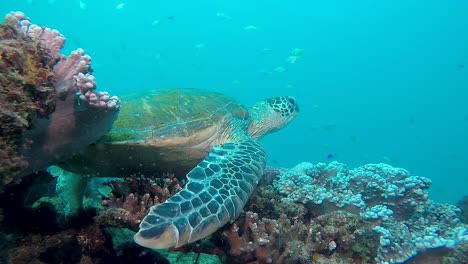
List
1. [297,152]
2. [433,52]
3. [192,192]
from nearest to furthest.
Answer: [192,192] < [297,152] < [433,52]

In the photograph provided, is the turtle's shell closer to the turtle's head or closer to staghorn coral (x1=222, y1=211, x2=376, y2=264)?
the turtle's head

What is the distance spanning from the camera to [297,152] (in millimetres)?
70562

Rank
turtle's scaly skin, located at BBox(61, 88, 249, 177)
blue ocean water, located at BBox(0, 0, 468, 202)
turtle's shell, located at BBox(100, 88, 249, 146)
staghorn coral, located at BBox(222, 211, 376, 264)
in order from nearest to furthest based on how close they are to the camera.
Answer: staghorn coral, located at BBox(222, 211, 376, 264)
turtle's scaly skin, located at BBox(61, 88, 249, 177)
turtle's shell, located at BBox(100, 88, 249, 146)
blue ocean water, located at BBox(0, 0, 468, 202)

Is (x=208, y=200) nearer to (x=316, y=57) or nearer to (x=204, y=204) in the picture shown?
(x=204, y=204)

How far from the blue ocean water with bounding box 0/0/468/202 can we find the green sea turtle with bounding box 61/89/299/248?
72.5 m

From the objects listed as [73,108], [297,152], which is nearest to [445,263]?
[73,108]

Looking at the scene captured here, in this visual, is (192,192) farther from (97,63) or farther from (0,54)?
(97,63)

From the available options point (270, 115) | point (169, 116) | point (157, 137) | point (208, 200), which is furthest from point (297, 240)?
point (270, 115)

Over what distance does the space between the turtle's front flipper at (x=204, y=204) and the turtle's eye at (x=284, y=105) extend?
2888mm

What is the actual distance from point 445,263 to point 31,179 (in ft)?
13.1

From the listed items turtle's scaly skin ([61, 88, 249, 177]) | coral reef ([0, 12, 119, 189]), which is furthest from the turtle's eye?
coral reef ([0, 12, 119, 189])

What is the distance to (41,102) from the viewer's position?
2.02 metres

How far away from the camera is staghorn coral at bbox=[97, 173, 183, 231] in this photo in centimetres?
279

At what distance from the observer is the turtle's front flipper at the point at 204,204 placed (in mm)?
2164
